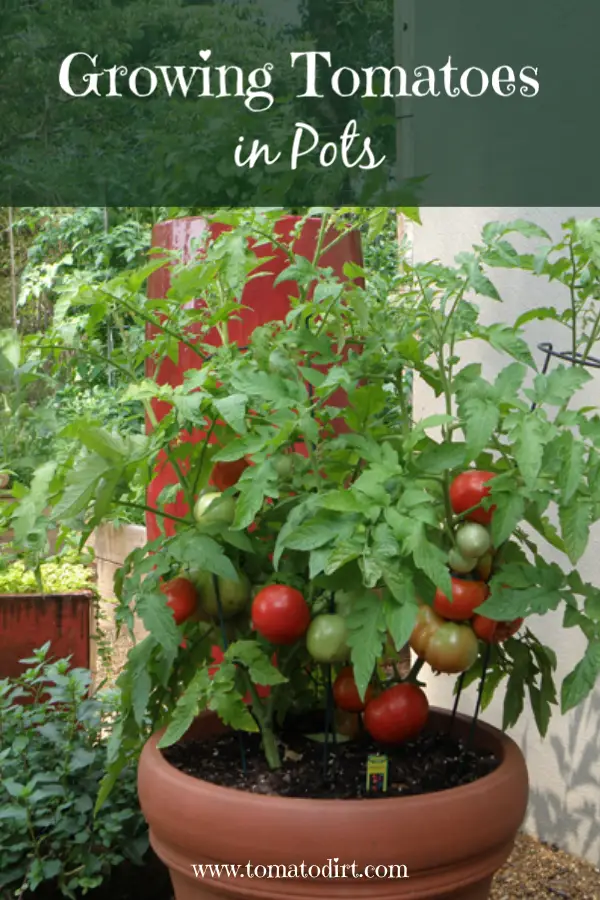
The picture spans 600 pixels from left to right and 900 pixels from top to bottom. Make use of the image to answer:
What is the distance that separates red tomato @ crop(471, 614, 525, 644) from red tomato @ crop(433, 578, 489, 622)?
0.03 meters

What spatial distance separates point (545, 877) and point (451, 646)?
3.46 feet

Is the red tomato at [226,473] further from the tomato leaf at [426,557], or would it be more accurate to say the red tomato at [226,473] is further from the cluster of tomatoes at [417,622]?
the tomato leaf at [426,557]

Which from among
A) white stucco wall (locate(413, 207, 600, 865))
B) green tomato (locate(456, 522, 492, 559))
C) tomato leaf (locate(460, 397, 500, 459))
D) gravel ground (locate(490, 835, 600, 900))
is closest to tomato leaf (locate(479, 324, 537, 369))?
tomato leaf (locate(460, 397, 500, 459))

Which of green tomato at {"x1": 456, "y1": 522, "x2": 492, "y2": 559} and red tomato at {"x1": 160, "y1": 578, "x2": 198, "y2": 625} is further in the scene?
red tomato at {"x1": 160, "y1": 578, "x2": 198, "y2": 625}

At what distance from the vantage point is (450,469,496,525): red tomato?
1.69 meters

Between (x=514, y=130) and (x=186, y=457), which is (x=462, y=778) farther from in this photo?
(x=514, y=130)

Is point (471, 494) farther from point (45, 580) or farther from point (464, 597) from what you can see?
point (45, 580)

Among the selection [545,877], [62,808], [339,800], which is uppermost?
[339,800]

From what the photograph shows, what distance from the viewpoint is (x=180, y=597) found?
5.97 feet

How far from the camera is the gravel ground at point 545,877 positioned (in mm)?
2439

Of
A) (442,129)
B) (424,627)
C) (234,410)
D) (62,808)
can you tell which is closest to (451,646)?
(424,627)

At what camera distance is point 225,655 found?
5.81 ft

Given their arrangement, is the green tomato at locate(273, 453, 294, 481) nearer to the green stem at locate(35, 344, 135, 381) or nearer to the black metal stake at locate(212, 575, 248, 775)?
the black metal stake at locate(212, 575, 248, 775)

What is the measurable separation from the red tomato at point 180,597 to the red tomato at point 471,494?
0.42 meters
